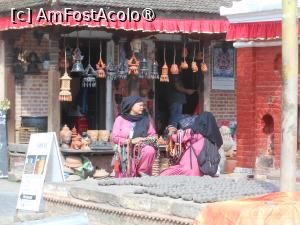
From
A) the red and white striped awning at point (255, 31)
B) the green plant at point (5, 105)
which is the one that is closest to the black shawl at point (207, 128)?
the red and white striped awning at point (255, 31)

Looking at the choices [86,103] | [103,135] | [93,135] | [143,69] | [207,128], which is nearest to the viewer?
[207,128]

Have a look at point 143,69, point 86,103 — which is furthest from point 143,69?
point 86,103

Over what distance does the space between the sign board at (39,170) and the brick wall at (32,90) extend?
20.5ft

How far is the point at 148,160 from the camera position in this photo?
1198 centimetres

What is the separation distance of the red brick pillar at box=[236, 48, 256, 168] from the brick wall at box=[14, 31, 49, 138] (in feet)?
22.9

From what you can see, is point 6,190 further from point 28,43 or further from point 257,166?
point 257,166

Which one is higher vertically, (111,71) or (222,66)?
(222,66)

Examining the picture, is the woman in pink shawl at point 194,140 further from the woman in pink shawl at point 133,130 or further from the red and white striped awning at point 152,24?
the red and white striped awning at point 152,24

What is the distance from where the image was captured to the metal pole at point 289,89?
6.42 meters

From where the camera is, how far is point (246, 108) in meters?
10.8

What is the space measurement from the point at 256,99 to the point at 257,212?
5.27m

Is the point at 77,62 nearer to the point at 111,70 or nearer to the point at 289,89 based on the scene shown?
the point at 111,70

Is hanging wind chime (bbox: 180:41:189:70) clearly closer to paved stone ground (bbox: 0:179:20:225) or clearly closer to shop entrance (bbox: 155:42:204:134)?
shop entrance (bbox: 155:42:204:134)

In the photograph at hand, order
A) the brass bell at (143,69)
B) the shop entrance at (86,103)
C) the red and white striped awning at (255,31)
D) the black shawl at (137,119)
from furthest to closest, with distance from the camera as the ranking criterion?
the shop entrance at (86,103) → the brass bell at (143,69) → the black shawl at (137,119) → the red and white striped awning at (255,31)
